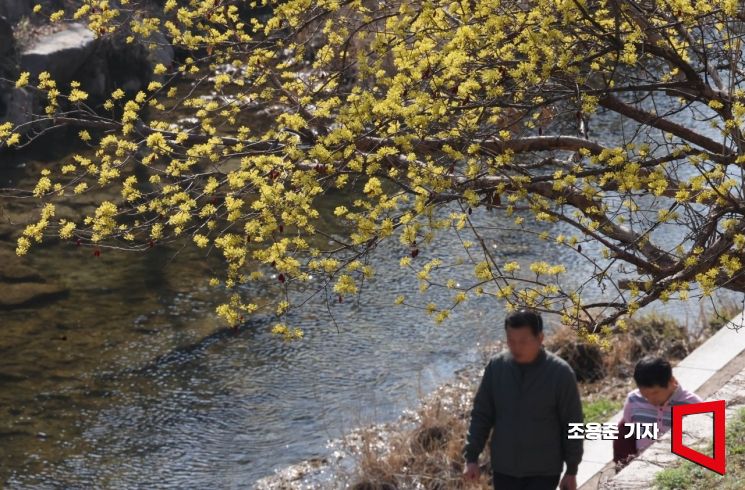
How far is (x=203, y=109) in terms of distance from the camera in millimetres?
7355

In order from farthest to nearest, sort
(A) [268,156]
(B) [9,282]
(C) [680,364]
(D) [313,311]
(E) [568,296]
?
(B) [9,282], (D) [313,311], (C) [680,364], (A) [268,156], (E) [568,296]

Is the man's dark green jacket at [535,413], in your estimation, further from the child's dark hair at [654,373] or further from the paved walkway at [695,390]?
the paved walkway at [695,390]

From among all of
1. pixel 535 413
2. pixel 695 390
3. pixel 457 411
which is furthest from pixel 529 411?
pixel 457 411

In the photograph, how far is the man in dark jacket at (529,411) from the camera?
528cm

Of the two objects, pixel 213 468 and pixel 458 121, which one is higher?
pixel 458 121

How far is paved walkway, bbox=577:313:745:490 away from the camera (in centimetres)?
680

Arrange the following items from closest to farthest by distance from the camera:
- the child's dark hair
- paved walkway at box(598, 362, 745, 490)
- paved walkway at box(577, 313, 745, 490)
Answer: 1. the child's dark hair
2. paved walkway at box(598, 362, 745, 490)
3. paved walkway at box(577, 313, 745, 490)

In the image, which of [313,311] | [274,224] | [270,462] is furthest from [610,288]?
[274,224]

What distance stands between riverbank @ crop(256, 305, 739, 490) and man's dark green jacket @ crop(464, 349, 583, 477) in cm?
298

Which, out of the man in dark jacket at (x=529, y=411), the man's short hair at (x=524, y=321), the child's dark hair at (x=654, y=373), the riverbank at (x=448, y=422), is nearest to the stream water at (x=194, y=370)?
the riverbank at (x=448, y=422)

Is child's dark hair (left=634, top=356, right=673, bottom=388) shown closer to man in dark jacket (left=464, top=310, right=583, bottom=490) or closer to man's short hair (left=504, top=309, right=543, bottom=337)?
man in dark jacket (left=464, top=310, right=583, bottom=490)

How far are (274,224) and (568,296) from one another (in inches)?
61.5

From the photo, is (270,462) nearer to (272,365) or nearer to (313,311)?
(272,365)

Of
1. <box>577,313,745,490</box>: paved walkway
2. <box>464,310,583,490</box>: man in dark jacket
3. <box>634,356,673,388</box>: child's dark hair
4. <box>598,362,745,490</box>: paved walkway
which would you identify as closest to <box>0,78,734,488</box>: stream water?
<box>577,313,745,490</box>: paved walkway
